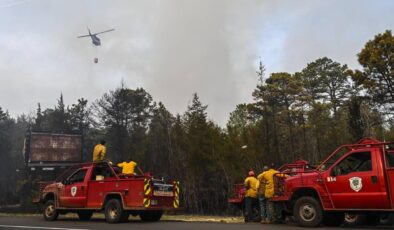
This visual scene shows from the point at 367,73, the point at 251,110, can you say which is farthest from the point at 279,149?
the point at 367,73

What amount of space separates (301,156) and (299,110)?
11853 mm

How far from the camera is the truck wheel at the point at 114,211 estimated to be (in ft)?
50.2

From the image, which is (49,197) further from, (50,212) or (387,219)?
(387,219)

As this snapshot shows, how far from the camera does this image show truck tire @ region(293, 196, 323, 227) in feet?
42.1

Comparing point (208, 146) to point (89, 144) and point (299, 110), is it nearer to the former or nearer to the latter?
point (299, 110)

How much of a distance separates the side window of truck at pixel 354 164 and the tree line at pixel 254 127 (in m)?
16.2

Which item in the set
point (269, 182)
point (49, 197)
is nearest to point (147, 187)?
point (269, 182)

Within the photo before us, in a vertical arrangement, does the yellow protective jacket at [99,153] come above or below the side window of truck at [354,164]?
above

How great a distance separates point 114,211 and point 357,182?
779 centimetres

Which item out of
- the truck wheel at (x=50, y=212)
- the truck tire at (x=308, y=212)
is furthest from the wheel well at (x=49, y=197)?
the truck tire at (x=308, y=212)

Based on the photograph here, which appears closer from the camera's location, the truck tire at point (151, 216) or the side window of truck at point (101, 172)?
the side window of truck at point (101, 172)

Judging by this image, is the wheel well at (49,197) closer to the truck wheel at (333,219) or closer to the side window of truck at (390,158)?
the truck wheel at (333,219)

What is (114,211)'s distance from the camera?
1555cm

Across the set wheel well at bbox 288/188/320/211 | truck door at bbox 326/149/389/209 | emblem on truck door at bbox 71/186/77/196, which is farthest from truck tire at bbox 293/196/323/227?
emblem on truck door at bbox 71/186/77/196
